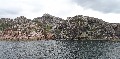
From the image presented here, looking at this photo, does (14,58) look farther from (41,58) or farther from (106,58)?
(106,58)

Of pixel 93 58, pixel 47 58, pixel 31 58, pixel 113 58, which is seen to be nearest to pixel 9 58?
pixel 31 58

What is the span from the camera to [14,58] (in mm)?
103312

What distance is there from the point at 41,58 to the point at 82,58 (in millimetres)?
18872

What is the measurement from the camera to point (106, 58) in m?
105

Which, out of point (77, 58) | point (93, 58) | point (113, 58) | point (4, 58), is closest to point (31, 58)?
point (4, 58)

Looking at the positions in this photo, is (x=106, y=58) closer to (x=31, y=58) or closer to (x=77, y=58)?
(x=77, y=58)

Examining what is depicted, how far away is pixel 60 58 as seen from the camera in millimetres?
107750

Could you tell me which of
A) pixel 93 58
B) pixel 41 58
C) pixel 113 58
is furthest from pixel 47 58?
pixel 113 58

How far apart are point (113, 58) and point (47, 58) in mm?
30070

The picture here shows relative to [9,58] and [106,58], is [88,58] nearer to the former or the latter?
[106,58]

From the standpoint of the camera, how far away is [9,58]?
10269cm

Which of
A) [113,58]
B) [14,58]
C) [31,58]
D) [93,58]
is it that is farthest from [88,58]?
[14,58]

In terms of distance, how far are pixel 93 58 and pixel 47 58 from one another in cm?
2113

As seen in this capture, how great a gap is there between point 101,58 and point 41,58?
27544 millimetres
